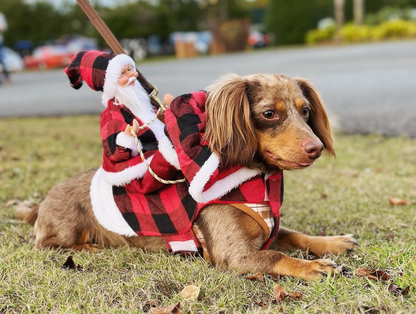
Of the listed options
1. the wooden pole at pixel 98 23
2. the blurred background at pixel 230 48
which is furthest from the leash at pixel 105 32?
the blurred background at pixel 230 48

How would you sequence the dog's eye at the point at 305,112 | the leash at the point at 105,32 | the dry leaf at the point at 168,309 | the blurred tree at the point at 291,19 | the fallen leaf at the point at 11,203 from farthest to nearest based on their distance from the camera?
the blurred tree at the point at 291,19, the fallen leaf at the point at 11,203, the leash at the point at 105,32, the dog's eye at the point at 305,112, the dry leaf at the point at 168,309

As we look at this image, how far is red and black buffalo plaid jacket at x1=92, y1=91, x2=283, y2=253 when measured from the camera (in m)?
2.67

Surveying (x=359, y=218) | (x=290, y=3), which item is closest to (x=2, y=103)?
(x=359, y=218)

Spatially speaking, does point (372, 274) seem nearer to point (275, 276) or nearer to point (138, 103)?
point (275, 276)

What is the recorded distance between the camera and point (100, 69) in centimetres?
304

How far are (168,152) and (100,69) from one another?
2.45ft

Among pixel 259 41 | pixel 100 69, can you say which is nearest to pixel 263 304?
pixel 100 69

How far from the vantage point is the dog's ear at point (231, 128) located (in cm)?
262

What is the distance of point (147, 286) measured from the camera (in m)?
2.64

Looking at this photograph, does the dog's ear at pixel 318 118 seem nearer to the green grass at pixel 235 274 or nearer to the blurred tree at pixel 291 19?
the green grass at pixel 235 274

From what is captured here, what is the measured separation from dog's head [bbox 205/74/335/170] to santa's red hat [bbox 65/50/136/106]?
0.62 m

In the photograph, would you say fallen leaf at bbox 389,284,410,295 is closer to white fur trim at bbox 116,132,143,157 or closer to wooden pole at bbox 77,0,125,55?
white fur trim at bbox 116,132,143,157

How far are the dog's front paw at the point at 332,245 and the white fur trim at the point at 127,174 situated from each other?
3.84ft

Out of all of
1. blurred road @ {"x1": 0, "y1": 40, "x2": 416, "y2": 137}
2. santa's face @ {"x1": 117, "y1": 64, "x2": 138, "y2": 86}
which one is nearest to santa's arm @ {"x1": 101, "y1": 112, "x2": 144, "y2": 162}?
santa's face @ {"x1": 117, "y1": 64, "x2": 138, "y2": 86}
